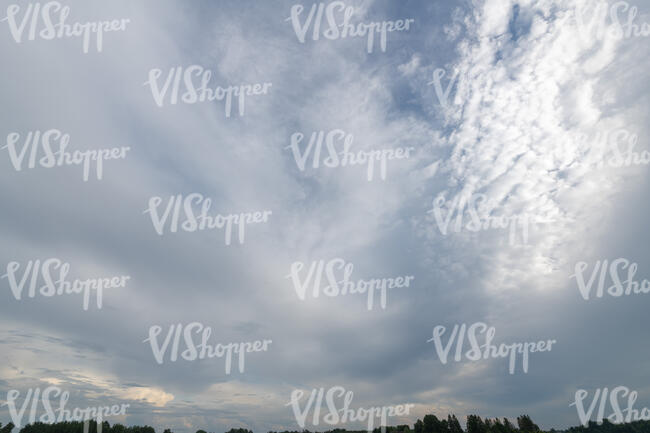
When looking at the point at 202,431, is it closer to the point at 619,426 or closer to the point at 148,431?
the point at 148,431

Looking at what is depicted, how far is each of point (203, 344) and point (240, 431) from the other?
15335cm

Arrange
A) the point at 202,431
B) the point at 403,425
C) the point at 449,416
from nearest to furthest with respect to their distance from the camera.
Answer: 1. the point at 449,416
2. the point at 403,425
3. the point at 202,431

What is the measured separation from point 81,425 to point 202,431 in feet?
286

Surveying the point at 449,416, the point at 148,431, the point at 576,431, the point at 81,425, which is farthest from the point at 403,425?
the point at 576,431

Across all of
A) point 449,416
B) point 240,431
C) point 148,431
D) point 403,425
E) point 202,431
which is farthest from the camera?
point 240,431

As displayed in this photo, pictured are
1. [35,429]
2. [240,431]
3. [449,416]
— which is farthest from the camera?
[240,431]

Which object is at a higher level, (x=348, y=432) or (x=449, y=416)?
(x=449, y=416)

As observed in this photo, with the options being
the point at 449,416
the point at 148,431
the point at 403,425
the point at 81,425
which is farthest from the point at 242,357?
the point at 403,425

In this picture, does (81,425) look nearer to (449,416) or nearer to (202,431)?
Answer: (202,431)

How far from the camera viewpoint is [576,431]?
7746 inches

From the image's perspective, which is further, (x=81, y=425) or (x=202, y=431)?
(x=202, y=431)

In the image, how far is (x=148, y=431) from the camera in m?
123

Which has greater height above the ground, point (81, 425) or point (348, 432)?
point (81, 425)

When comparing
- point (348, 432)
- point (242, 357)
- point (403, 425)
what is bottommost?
point (348, 432)
